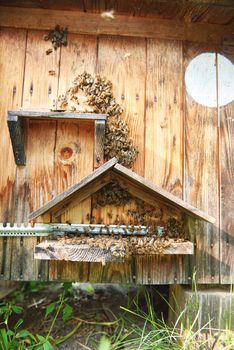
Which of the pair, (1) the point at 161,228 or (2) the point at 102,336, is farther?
(2) the point at 102,336

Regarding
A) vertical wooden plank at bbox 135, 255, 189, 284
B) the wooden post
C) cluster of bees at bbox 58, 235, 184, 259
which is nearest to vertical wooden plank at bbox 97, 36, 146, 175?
cluster of bees at bbox 58, 235, 184, 259

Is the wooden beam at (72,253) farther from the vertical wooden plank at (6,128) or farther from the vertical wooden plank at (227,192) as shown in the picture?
the vertical wooden plank at (227,192)

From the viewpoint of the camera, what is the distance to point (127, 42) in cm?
236

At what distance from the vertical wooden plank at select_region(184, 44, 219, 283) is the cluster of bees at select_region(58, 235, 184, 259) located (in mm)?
250

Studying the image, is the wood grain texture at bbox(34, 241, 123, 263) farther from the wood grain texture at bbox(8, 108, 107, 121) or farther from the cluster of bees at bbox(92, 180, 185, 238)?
the wood grain texture at bbox(8, 108, 107, 121)

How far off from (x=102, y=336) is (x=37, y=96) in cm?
168

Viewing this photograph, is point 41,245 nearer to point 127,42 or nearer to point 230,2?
point 127,42

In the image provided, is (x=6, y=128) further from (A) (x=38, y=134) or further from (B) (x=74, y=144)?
(B) (x=74, y=144)

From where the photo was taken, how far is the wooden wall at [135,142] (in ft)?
7.27

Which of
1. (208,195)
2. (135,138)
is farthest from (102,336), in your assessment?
(135,138)

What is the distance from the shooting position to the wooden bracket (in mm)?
2053

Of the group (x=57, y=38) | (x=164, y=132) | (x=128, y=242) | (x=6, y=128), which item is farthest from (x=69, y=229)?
(x=57, y=38)

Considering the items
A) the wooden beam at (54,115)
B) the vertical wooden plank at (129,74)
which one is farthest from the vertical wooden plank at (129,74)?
the wooden beam at (54,115)

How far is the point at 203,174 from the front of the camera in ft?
7.54
